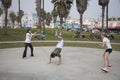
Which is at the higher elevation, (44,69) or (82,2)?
(82,2)

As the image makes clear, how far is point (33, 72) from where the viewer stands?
1078cm

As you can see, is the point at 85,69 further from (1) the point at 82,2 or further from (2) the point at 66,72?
(1) the point at 82,2

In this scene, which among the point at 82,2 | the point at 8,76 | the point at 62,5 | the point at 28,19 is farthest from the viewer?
the point at 28,19

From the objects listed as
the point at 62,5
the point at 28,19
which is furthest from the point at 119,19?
the point at 28,19

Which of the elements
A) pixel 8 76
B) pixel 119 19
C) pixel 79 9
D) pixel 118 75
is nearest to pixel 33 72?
pixel 8 76

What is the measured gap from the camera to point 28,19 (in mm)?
195250

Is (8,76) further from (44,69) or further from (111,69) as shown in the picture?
(111,69)

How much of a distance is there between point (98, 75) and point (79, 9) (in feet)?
107

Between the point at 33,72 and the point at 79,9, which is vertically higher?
the point at 79,9

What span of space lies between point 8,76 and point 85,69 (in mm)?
3598

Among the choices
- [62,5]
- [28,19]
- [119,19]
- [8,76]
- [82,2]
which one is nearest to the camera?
[8,76]

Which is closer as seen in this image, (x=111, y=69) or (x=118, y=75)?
(x=118, y=75)

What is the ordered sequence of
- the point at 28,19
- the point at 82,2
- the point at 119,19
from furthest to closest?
the point at 28,19 < the point at 119,19 < the point at 82,2

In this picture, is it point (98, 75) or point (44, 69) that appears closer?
point (98, 75)
